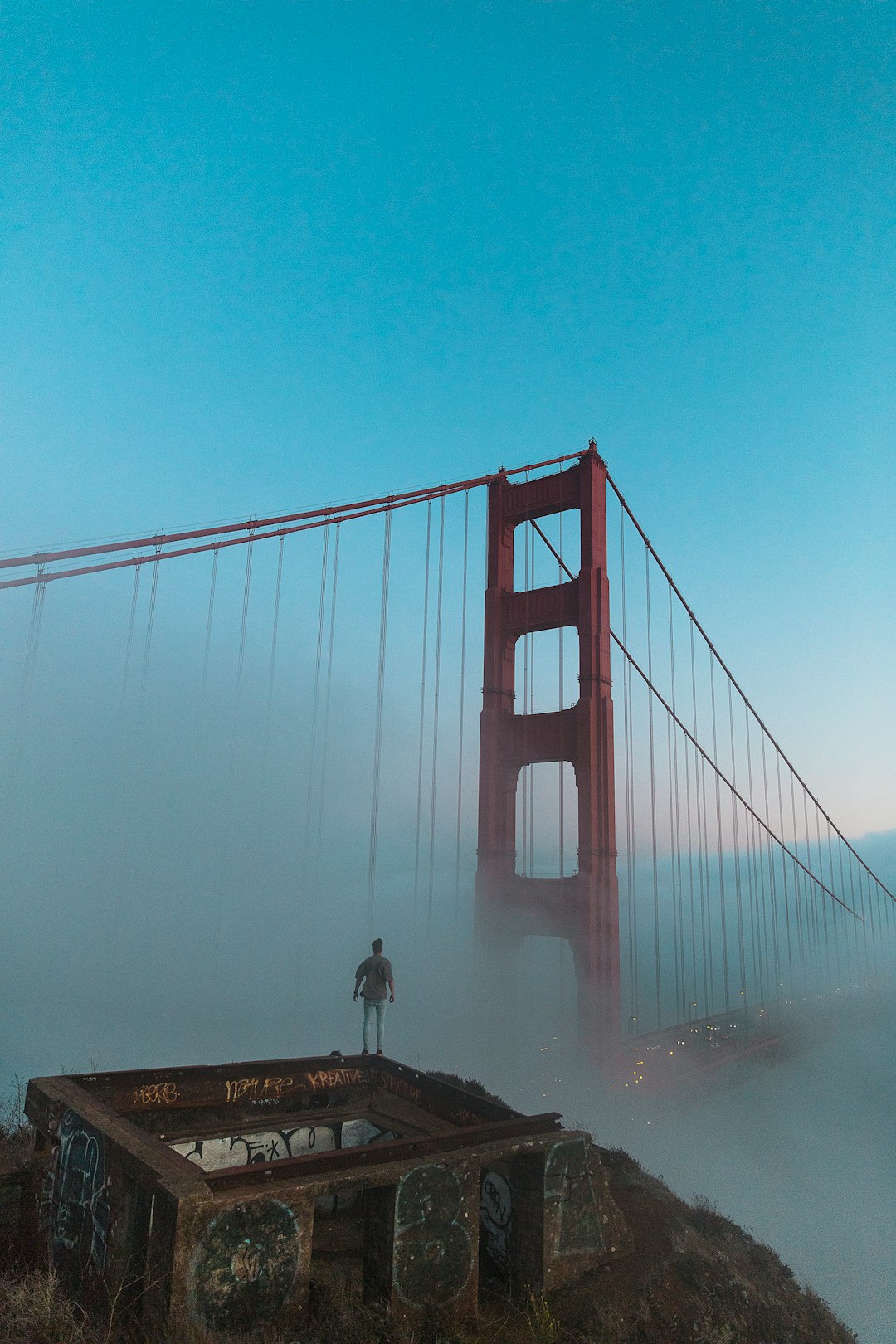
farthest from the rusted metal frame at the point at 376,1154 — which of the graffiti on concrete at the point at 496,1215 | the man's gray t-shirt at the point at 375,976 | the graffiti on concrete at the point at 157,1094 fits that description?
the man's gray t-shirt at the point at 375,976

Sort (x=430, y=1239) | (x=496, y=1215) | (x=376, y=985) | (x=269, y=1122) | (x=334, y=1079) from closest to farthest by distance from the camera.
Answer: (x=430, y=1239), (x=496, y=1215), (x=269, y=1122), (x=334, y=1079), (x=376, y=985)

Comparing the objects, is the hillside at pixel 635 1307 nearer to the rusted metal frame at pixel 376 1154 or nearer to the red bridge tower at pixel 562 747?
the rusted metal frame at pixel 376 1154

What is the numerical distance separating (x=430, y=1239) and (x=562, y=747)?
14.7 metres

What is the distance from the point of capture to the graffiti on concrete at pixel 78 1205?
412 cm

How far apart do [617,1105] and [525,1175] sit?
14734 millimetres

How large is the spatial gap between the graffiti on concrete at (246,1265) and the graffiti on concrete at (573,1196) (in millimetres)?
1594

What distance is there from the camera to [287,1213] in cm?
375

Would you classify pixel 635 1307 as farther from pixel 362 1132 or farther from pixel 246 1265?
pixel 362 1132

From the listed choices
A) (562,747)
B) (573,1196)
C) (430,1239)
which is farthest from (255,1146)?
(562,747)

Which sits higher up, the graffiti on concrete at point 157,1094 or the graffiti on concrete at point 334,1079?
the graffiti on concrete at point 157,1094

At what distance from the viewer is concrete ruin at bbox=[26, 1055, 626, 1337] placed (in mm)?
3596

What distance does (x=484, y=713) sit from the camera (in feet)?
64.6

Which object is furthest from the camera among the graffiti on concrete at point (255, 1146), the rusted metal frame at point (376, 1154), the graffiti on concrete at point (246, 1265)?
the graffiti on concrete at point (255, 1146)

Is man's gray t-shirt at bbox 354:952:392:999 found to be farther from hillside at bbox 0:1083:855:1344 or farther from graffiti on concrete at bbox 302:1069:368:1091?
hillside at bbox 0:1083:855:1344
